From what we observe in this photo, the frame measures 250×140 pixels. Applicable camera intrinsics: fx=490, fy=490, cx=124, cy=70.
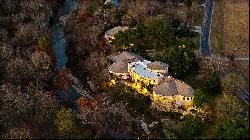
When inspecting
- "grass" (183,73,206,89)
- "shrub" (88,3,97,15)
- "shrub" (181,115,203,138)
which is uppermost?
"shrub" (88,3,97,15)

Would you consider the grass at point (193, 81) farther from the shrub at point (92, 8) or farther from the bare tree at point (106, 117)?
the shrub at point (92, 8)

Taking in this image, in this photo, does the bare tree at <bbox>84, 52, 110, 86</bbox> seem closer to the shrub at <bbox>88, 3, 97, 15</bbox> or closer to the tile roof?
the tile roof

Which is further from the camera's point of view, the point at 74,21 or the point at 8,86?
the point at 74,21

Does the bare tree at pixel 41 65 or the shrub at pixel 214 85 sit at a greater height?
the bare tree at pixel 41 65

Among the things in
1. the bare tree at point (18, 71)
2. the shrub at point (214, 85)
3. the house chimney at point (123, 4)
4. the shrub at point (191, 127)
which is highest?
the house chimney at point (123, 4)

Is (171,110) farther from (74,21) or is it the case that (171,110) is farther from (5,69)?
(74,21)

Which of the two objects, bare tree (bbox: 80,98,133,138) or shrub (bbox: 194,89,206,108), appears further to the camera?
shrub (bbox: 194,89,206,108)

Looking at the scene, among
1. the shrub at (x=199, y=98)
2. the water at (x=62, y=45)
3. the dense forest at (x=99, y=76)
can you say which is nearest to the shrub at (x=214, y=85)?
the dense forest at (x=99, y=76)

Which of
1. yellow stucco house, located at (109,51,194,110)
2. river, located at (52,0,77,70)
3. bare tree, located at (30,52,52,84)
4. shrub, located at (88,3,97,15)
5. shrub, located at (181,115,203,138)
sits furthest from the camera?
shrub, located at (88,3,97,15)

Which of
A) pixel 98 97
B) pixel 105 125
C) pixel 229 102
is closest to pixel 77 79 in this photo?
pixel 98 97

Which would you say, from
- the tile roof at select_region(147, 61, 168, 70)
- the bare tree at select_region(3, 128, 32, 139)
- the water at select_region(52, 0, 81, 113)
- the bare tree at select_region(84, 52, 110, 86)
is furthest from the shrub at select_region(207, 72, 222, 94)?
the bare tree at select_region(3, 128, 32, 139)

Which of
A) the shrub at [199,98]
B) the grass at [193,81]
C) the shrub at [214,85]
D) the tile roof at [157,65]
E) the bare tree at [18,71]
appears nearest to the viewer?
the shrub at [199,98]
